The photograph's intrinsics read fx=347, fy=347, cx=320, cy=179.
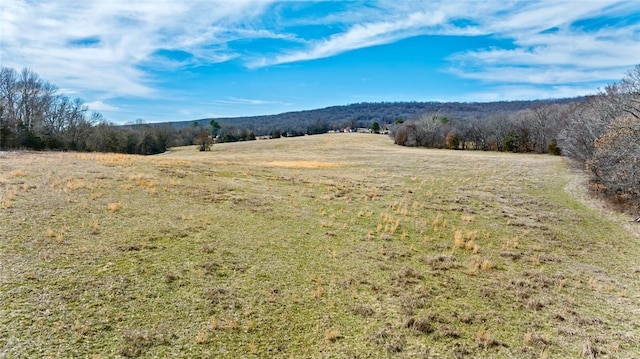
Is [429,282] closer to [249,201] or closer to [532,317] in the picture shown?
[532,317]

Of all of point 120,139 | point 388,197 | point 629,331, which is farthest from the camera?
point 120,139

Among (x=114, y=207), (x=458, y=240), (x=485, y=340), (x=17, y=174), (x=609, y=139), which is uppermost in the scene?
(x=609, y=139)

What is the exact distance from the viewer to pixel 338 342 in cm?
748

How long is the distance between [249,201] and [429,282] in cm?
1157

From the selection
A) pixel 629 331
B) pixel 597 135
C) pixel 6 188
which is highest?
pixel 597 135

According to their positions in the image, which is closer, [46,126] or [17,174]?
[17,174]

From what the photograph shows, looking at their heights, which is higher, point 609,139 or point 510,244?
point 609,139

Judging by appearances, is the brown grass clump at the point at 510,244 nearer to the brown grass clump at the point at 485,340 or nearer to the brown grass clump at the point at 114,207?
the brown grass clump at the point at 485,340

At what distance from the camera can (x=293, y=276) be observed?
34.6ft

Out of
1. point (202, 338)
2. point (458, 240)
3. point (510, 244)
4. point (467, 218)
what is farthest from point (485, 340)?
point (467, 218)

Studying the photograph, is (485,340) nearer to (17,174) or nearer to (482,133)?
(17,174)

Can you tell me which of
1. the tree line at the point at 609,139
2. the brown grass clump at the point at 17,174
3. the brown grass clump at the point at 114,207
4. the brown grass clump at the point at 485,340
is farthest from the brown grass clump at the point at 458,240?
the brown grass clump at the point at 17,174

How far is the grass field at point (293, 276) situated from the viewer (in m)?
7.34

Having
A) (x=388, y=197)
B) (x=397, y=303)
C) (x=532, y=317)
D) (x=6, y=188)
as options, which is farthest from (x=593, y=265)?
(x=6, y=188)
